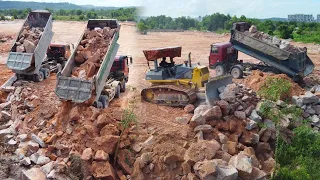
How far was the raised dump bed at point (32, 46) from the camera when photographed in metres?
14.8

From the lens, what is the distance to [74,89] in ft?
36.7

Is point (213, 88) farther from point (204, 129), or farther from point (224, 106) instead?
point (204, 129)

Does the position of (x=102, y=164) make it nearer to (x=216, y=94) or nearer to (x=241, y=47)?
(x=216, y=94)

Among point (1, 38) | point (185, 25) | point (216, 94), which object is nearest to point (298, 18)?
point (185, 25)

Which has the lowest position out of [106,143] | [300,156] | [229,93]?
[300,156]

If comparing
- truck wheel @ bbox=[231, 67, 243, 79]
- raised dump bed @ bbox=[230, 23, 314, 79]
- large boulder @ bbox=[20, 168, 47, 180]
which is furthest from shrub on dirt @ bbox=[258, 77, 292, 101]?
large boulder @ bbox=[20, 168, 47, 180]

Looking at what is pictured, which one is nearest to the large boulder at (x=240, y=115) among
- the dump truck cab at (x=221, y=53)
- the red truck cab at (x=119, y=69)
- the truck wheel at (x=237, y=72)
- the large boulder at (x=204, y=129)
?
the large boulder at (x=204, y=129)

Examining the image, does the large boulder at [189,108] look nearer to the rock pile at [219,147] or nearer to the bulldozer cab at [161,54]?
the rock pile at [219,147]

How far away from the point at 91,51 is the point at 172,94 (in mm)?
3152

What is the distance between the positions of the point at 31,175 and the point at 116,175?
2.07 m

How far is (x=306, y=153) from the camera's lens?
11.3m

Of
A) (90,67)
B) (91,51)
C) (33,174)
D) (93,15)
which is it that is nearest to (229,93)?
(90,67)

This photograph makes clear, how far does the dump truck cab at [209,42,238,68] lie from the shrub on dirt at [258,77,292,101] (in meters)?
4.58

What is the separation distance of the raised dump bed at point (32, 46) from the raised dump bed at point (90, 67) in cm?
242
